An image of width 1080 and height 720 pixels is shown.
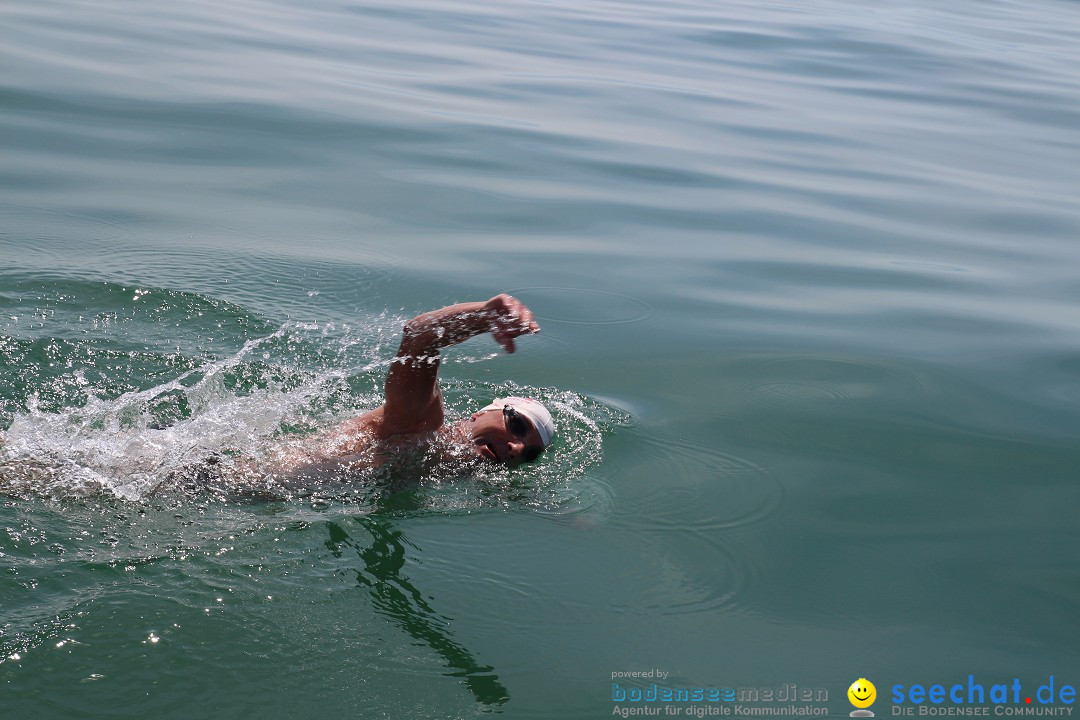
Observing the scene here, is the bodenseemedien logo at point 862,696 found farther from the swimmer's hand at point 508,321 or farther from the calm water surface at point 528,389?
the swimmer's hand at point 508,321

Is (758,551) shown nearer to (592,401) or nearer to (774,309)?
(592,401)

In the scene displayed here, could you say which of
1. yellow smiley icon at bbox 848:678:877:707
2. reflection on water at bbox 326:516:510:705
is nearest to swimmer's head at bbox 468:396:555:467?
reflection on water at bbox 326:516:510:705

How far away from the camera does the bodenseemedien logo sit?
3.81 m

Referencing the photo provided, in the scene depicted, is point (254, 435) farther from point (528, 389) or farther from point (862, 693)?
point (862, 693)

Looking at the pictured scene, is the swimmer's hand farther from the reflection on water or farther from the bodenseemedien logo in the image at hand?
the bodenseemedien logo

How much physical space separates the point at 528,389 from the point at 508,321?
5.35ft

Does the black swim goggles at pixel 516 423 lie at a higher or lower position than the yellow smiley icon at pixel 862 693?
higher

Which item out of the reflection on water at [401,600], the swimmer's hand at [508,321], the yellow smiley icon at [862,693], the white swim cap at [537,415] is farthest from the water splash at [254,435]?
the yellow smiley icon at [862,693]

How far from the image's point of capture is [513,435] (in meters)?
5.33

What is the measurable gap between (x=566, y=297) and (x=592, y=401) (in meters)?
1.54

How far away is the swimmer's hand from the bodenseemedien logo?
5.83 ft

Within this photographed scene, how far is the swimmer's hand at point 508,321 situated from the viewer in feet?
14.9

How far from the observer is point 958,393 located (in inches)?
249

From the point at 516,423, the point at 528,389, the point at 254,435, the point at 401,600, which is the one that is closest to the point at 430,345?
the point at 516,423
